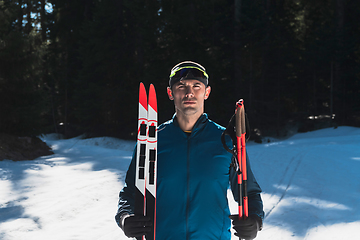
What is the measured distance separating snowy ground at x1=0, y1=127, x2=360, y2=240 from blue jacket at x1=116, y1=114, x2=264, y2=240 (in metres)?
3.18

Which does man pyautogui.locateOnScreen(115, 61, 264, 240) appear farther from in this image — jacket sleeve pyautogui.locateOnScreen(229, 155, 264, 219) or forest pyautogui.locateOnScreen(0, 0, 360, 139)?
forest pyautogui.locateOnScreen(0, 0, 360, 139)

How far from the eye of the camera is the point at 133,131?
23.3m

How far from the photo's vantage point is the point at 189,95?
2064 mm

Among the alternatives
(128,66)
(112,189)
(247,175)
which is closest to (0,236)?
(112,189)

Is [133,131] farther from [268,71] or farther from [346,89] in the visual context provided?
[346,89]

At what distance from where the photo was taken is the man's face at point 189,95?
81.2 inches

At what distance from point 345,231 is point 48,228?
4869mm

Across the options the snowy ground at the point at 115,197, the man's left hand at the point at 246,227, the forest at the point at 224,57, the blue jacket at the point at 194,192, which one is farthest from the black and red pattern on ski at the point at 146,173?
the forest at the point at 224,57

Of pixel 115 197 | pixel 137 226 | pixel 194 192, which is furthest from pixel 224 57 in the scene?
pixel 137 226

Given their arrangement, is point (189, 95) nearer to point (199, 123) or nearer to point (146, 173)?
point (199, 123)

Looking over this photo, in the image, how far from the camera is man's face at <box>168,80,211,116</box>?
206cm

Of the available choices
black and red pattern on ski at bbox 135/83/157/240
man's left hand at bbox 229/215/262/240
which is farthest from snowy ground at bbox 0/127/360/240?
man's left hand at bbox 229/215/262/240

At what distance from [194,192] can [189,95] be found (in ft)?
2.09

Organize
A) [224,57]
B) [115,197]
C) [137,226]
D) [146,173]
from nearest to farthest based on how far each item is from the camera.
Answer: [137,226]
[146,173]
[115,197]
[224,57]
